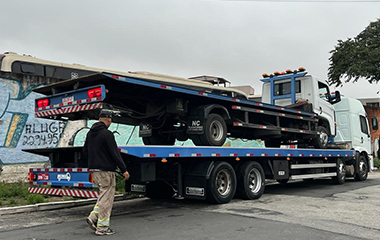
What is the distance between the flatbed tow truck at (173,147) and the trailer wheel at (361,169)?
3.79 metres

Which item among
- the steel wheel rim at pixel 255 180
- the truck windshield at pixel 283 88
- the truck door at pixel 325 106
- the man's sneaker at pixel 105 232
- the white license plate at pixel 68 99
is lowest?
the man's sneaker at pixel 105 232

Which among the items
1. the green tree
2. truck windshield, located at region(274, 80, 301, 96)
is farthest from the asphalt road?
the green tree

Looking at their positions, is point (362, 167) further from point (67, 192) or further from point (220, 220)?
point (67, 192)

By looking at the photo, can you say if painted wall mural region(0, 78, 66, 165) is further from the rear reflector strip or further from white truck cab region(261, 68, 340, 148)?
white truck cab region(261, 68, 340, 148)

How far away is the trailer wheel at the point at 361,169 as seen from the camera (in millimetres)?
14163

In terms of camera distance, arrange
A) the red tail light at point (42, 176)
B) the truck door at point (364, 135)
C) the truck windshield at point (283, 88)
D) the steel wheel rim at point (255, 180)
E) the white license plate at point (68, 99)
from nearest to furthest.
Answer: the red tail light at point (42, 176), the white license plate at point (68, 99), the steel wheel rim at point (255, 180), the truck windshield at point (283, 88), the truck door at point (364, 135)

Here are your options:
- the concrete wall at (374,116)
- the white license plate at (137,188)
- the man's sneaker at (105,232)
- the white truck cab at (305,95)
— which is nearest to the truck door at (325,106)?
the white truck cab at (305,95)

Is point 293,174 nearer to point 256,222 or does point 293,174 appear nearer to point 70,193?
point 256,222

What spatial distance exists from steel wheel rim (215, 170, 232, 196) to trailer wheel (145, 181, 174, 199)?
1.37 meters

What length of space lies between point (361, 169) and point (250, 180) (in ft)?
23.8

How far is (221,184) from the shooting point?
826 centimetres

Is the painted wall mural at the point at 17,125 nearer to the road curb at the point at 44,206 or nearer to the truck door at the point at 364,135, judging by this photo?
the road curb at the point at 44,206

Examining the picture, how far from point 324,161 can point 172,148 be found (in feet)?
22.7

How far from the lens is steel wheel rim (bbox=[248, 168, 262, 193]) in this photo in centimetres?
909
